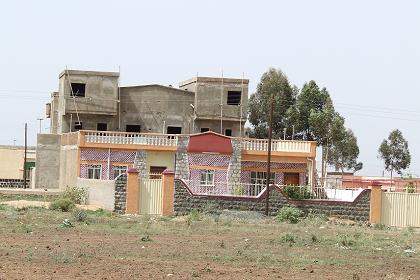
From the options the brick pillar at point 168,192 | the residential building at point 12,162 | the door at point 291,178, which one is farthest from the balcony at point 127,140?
the residential building at point 12,162

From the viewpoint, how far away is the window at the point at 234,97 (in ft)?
218

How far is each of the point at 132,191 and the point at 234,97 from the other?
2458 cm

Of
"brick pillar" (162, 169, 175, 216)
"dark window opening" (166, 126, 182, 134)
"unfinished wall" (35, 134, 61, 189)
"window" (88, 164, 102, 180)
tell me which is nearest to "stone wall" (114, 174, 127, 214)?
"brick pillar" (162, 169, 175, 216)

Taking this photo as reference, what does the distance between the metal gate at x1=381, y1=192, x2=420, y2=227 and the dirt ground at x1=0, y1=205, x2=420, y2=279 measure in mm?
6184

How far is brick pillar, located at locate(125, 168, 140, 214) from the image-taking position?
142ft

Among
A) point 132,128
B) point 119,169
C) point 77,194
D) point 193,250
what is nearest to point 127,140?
point 119,169

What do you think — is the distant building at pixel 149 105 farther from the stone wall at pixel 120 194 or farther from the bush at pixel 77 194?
the stone wall at pixel 120 194

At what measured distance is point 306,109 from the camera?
78.4m

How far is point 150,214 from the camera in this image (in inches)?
1703

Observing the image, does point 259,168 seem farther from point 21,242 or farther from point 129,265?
point 129,265

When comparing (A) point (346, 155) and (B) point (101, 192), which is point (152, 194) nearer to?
(B) point (101, 192)

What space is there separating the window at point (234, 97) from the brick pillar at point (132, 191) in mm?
24104

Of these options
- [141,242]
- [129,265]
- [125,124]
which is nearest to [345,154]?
[125,124]

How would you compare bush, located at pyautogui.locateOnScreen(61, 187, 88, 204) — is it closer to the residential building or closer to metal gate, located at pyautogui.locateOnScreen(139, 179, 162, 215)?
metal gate, located at pyautogui.locateOnScreen(139, 179, 162, 215)
